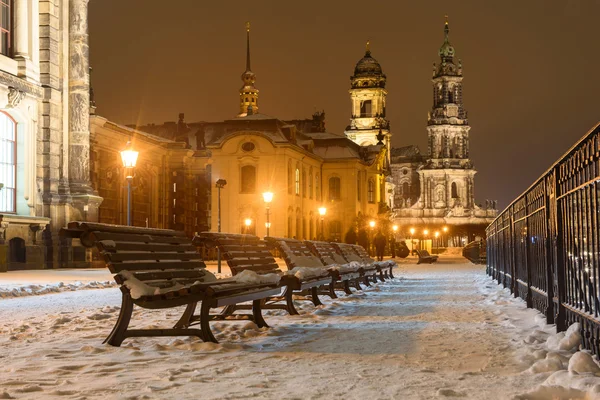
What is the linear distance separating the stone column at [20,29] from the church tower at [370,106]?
68.6 meters

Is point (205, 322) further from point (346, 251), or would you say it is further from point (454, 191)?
point (454, 191)

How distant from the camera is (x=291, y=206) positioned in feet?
190

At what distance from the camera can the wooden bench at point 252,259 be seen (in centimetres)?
966

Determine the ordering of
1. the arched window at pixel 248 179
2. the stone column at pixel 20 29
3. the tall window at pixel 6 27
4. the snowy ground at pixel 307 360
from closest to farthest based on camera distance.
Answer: the snowy ground at pixel 307 360 → the tall window at pixel 6 27 → the stone column at pixel 20 29 → the arched window at pixel 248 179

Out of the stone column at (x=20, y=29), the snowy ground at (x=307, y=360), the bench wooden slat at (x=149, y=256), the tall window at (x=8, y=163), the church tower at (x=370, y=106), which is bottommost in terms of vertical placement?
the snowy ground at (x=307, y=360)

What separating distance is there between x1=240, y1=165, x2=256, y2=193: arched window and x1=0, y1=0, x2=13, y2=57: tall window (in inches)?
1156

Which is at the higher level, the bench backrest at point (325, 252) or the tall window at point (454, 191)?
the tall window at point (454, 191)

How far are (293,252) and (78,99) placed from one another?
19.7m

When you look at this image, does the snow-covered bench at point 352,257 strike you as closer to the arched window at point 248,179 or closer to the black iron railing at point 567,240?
the black iron railing at point 567,240

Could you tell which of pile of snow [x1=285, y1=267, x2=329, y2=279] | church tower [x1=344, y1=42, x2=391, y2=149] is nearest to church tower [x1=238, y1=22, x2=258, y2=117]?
church tower [x1=344, y1=42, x2=391, y2=149]

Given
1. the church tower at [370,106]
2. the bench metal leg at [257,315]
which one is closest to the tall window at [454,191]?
the church tower at [370,106]

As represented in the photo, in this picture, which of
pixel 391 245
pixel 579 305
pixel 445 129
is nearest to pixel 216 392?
pixel 579 305

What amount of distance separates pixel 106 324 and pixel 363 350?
3.65m

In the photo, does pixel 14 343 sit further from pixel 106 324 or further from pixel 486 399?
pixel 486 399
